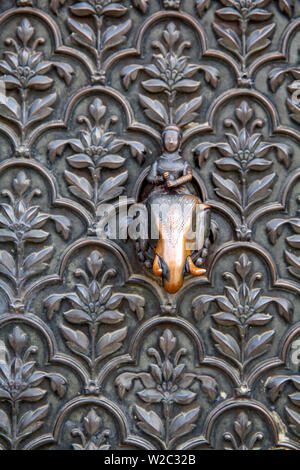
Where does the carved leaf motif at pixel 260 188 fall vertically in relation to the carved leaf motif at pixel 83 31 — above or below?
below

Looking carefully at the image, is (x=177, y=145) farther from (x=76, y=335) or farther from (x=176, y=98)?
(x=76, y=335)

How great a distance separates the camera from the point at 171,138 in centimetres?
110

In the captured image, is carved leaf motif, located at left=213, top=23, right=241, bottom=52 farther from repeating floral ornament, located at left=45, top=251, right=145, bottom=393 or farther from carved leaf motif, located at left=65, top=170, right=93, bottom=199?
repeating floral ornament, located at left=45, top=251, right=145, bottom=393

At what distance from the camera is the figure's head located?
1100 mm

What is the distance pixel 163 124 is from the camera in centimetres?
116

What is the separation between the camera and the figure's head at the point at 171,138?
1.10 m

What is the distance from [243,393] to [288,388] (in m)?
0.10

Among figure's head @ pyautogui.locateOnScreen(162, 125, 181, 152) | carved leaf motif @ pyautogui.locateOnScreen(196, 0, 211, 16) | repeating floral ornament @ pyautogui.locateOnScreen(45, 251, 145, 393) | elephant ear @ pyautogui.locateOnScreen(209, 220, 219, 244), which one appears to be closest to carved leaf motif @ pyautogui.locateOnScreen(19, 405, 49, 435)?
repeating floral ornament @ pyautogui.locateOnScreen(45, 251, 145, 393)

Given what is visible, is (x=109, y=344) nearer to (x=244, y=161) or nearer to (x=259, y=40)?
(x=244, y=161)

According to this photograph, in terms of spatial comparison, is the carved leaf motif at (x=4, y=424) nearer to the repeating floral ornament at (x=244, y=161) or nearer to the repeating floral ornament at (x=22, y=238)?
the repeating floral ornament at (x=22, y=238)

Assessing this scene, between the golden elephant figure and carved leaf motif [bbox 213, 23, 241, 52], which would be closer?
the golden elephant figure

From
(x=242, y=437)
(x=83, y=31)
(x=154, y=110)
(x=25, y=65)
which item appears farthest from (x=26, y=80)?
(x=242, y=437)

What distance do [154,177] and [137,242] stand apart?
0.44ft

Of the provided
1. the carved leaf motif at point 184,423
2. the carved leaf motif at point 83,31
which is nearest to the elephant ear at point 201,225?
the carved leaf motif at point 184,423
